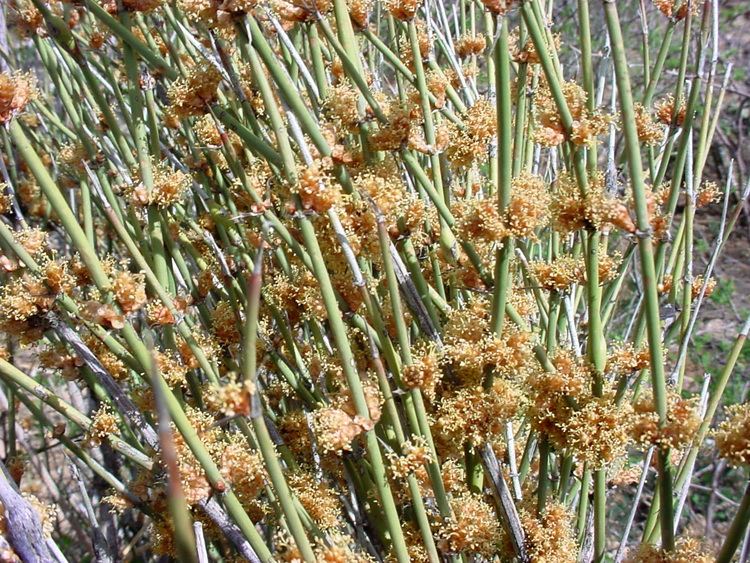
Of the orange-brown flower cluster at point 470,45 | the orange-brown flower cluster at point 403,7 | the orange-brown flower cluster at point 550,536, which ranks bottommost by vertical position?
the orange-brown flower cluster at point 550,536

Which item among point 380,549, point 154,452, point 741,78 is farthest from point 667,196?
point 741,78

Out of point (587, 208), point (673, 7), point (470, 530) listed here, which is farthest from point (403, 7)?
point (470, 530)

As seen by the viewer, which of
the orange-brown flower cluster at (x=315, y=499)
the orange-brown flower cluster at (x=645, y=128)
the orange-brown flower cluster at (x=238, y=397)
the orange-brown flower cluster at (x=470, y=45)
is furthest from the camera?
the orange-brown flower cluster at (x=470, y=45)

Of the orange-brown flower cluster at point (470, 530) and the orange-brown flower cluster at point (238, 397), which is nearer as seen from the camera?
the orange-brown flower cluster at point (238, 397)

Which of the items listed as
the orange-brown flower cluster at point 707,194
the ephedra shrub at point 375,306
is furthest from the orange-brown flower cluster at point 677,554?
the orange-brown flower cluster at point 707,194

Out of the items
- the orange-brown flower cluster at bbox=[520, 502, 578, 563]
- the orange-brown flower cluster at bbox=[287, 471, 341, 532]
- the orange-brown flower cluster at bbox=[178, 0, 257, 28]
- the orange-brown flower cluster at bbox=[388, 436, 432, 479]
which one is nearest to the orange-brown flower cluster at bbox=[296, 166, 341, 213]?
the orange-brown flower cluster at bbox=[178, 0, 257, 28]

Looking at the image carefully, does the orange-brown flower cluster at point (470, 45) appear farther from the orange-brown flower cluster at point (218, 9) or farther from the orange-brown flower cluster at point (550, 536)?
the orange-brown flower cluster at point (550, 536)

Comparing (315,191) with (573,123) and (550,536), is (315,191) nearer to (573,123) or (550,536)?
(573,123)

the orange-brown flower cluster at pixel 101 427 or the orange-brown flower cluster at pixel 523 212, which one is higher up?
the orange-brown flower cluster at pixel 523 212

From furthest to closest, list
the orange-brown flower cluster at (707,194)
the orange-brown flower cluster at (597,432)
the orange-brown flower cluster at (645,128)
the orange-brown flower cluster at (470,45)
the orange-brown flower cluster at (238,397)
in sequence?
the orange-brown flower cluster at (470,45), the orange-brown flower cluster at (707,194), the orange-brown flower cluster at (645,128), the orange-brown flower cluster at (597,432), the orange-brown flower cluster at (238,397)
